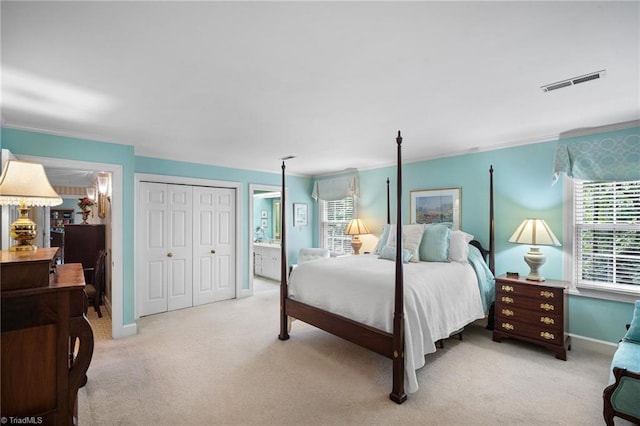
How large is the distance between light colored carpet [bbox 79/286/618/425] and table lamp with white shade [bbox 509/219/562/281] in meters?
0.85

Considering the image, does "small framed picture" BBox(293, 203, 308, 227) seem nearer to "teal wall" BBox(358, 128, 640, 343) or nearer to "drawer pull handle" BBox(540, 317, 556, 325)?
"teal wall" BBox(358, 128, 640, 343)

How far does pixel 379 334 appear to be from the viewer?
8.13ft

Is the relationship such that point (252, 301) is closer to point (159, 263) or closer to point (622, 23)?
point (159, 263)

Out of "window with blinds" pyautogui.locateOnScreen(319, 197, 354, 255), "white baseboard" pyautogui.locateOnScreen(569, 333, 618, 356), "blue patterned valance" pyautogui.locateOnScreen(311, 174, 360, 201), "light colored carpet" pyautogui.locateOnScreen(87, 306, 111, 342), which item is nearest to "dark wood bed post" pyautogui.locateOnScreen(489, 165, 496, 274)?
"white baseboard" pyautogui.locateOnScreen(569, 333, 618, 356)

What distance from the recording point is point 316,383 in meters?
2.52

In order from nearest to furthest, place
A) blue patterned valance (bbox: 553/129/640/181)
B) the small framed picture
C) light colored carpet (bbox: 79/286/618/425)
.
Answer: light colored carpet (bbox: 79/286/618/425), blue patterned valance (bbox: 553/129/640/181), the small framed picture

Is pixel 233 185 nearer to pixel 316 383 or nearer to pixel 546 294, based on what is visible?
pixel 316 383

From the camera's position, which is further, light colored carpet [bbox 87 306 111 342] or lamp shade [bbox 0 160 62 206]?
light colored carpet [bbox 87 306 111 342]

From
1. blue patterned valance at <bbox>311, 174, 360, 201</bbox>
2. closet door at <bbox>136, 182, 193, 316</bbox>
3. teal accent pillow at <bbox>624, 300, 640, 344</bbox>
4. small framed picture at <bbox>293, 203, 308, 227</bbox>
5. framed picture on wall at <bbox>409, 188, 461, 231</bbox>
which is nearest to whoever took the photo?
teal accent pillow at <bbox>624, 300, 640, 344</bbox>

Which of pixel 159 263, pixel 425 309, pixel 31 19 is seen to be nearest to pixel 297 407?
pixel 425 309

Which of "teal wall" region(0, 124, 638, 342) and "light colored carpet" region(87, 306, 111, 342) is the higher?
"teal wall" region(0, 124, 638, 342)

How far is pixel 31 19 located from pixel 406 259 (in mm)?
3527

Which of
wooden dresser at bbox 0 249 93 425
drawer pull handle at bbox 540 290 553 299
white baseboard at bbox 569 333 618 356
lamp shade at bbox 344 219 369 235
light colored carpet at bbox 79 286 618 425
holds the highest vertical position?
lamp shade at bbox 344 219 369 235

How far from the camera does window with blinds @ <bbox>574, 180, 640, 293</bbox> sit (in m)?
2.94
